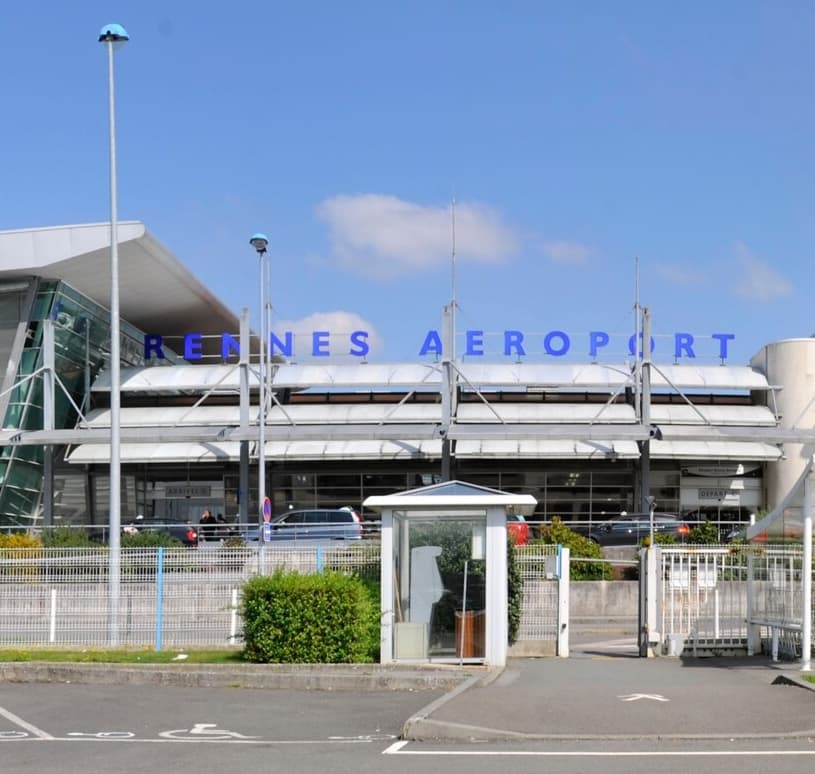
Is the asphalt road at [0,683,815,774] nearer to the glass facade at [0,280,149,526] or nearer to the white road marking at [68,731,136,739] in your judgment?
the white road marking at [68,731,136,739]

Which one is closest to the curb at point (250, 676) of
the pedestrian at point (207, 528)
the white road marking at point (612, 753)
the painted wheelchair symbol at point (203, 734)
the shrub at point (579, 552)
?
the painted wheelchair symbol at point (203, 734)

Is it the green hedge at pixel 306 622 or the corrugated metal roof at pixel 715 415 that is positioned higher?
the corrugated metal roof at pixel 715 415

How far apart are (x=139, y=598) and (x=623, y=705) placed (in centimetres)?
1013

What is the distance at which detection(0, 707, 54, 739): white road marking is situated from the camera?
42.5 ft

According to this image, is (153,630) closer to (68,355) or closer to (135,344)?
(68,355)

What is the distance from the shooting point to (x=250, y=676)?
17469 mm

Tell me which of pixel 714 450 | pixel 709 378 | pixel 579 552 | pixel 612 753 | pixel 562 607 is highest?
pixel 709 378

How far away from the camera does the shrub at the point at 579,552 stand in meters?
30.7

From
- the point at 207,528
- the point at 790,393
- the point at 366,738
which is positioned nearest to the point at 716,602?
the point at 366,738

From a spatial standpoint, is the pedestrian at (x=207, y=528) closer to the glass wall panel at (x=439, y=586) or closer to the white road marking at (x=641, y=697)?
the glass wall panel at (x=439, y=586)

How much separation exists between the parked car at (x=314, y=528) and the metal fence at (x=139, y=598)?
8.77m

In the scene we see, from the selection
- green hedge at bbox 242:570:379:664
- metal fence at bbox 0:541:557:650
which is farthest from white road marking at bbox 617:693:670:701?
metal fence at bbox 0:541:557:650

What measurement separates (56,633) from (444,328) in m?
28.3

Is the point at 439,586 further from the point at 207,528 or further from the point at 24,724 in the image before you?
the point at 207,528
